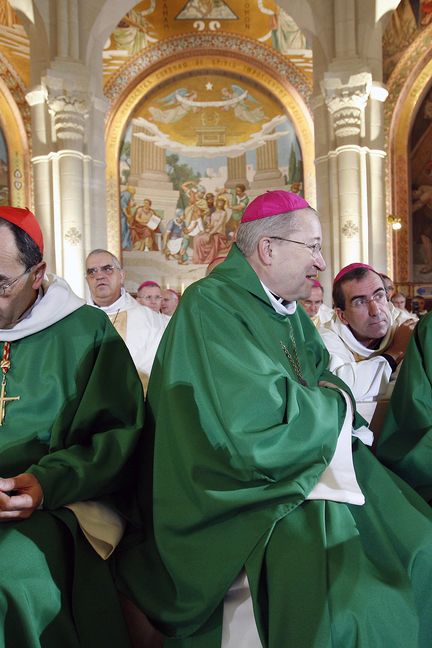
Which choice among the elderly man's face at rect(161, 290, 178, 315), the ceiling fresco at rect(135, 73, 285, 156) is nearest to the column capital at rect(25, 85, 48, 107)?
the elderly man's face at rect(161, 290, 178, 315)

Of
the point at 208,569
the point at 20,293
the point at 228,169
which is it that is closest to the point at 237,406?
the point at 208,569

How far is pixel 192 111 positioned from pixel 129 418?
15.0 m

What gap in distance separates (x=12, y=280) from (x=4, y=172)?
44.5ft

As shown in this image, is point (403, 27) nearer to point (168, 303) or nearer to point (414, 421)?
point (168, 303)

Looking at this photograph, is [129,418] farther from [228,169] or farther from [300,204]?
[228,169]

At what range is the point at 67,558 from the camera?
2.48m

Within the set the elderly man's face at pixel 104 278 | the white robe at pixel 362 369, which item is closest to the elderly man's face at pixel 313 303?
the elderly man's face at pixel 104 278

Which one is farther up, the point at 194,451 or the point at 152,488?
the point at 194,451

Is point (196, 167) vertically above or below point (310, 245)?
above

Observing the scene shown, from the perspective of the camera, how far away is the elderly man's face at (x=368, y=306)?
3.83 metres

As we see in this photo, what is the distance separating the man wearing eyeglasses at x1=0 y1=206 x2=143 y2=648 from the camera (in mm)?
2301

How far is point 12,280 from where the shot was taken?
2.74 metres

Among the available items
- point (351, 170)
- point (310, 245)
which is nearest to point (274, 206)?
point (310, 245)

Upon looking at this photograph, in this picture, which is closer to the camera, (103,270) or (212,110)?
(103,270)
